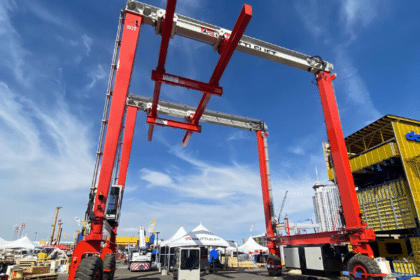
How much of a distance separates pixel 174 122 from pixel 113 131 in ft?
28.3

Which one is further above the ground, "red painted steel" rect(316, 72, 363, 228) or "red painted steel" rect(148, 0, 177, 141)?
"red painted steel" rect(148, 0, 177, 141)

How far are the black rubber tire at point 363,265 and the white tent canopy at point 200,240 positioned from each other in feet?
30.2

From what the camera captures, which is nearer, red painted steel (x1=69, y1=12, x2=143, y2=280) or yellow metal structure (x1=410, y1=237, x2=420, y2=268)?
red painted steel (x1=69, y1=12, x2=143, y2=280)

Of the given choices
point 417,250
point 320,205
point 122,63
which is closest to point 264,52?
point 122,63

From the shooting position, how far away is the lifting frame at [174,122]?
8430 mm

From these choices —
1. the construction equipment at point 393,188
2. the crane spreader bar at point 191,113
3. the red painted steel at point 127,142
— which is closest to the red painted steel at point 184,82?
the red painted steel at point 127,142

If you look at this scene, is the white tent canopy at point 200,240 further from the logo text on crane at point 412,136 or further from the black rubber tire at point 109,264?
the logo text on crane at point 412,136

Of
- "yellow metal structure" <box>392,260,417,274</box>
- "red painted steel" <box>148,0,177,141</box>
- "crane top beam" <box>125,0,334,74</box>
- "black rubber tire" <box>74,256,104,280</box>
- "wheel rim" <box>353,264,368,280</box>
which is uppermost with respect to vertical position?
"crane top beam" <box>125,0,334,74</box>

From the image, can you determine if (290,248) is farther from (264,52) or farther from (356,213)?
(264,52)

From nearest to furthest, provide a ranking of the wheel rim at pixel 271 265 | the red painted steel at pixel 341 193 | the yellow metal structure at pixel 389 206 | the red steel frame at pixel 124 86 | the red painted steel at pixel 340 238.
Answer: the red steel frame at pixel 124 86
the red painted steel at pixel 340 238
the red painted steel at pixel 341 193
the wheel rim at pixel 271 265
the yellow metal structure at pixel 389 206

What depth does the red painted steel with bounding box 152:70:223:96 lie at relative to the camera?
1166 cm

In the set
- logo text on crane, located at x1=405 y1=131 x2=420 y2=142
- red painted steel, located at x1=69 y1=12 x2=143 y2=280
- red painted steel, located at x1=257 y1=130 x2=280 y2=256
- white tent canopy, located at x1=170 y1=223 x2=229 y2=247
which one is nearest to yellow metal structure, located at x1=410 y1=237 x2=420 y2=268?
logo text on crane, located at x1=405 y1=131 x2=420 y2=142

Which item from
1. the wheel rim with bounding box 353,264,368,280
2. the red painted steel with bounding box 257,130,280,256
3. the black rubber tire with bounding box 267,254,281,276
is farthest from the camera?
the red painted steel with bounding box 257,130,280,256

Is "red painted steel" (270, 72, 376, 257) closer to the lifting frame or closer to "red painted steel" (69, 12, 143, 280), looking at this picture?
the lifting frame
